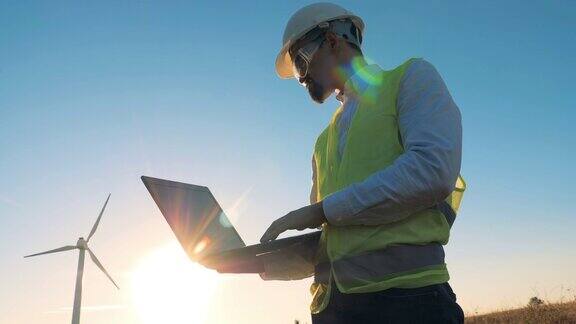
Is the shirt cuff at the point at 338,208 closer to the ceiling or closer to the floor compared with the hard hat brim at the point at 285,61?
closer to the floor

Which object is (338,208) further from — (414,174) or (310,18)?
(310,18)

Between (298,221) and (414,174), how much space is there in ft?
2.32

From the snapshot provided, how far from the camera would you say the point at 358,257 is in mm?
2838

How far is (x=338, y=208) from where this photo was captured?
2828 millimetres

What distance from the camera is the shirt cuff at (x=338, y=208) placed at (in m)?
2.80

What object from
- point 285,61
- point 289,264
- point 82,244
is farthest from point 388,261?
point 82,244

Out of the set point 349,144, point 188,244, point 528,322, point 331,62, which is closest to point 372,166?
point 349,144

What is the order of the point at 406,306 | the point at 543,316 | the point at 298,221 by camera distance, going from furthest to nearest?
the point at 543,316, the point at 298,221, the point at 406,306

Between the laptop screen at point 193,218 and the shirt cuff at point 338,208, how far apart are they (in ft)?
A: 2.71

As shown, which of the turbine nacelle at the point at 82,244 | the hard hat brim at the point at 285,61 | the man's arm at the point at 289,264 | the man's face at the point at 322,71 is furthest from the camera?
the turbine nacelle at the point at 82,244

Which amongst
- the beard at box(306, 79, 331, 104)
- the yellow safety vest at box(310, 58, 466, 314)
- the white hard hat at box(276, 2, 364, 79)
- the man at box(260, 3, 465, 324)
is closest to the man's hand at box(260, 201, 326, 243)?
the man at box(260, 3, 465, 324)

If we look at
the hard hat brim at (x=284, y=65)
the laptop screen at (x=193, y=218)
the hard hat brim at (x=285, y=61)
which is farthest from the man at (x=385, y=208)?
the hard hat brim at (x=284, y=65)

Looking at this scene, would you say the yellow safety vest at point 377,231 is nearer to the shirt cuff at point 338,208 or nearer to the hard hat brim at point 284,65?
the shirt cuff at point 338,208

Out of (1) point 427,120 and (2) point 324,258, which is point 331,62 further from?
(2) point 324,258
